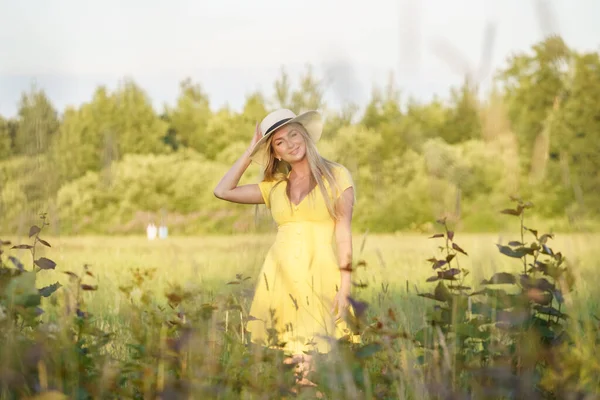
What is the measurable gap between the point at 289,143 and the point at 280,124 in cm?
11

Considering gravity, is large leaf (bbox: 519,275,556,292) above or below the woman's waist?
below

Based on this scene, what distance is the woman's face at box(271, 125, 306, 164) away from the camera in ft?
14.8

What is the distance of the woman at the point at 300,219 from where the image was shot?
4266 mm

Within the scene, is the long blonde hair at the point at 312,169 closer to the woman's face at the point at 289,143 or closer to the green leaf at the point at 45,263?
the woman's face at the point at 289,143

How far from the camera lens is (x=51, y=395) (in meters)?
2.12

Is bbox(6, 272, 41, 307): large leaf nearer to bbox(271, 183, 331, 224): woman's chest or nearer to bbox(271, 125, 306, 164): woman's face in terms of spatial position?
bbox(271, 183, 331, 224): woman's chest

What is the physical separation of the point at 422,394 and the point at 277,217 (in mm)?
2120

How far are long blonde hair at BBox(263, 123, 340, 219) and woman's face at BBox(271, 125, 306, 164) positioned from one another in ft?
0.07

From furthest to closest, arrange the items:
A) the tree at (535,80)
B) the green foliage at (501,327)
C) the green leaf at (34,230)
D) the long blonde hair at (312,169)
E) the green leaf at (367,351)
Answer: the long blonde hair at (312,169), the green leaf at (34,230), the green foliage at (501,327), the green leaf at (367,351), the tree at (535,80)

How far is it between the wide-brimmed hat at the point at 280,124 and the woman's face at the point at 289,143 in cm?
4

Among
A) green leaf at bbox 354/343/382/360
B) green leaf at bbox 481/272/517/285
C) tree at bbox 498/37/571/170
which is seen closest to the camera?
tree at bbox 498/37/571/170

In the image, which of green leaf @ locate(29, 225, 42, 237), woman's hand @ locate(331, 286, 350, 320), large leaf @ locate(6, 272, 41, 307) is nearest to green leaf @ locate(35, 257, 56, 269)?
green leaf @ locate(29, 225, 42, 237)

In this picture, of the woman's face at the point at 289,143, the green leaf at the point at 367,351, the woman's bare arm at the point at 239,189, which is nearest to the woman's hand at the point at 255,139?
the woman's bare arm at the point at 239,189

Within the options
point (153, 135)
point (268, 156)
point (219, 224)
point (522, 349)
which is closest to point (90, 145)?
point (153, 135)
